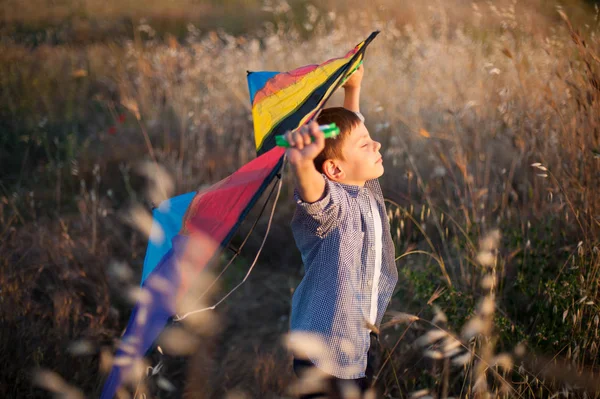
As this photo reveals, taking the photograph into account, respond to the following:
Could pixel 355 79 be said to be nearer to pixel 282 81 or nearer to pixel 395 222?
pixel 282 81

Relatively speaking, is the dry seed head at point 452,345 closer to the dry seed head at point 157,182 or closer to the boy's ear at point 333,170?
the boy's ear at point 333,170

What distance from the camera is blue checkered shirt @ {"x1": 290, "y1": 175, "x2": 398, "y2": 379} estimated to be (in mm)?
1725

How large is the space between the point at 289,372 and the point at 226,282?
96 centimetres

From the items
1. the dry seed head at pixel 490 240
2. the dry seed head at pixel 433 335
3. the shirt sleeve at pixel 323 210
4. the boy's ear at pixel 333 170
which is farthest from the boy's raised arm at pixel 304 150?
the dry seed head at pixel 490 240

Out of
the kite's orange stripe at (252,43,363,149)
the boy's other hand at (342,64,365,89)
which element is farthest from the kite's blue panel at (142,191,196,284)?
the boy's other hand at (342,64,365,89)

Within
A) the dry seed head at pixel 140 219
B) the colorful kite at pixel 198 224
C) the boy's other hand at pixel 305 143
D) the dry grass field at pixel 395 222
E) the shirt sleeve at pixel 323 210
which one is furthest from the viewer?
the dry seed head at pixel 140 219

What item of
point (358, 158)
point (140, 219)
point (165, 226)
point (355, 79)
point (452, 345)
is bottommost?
point (140, 219)

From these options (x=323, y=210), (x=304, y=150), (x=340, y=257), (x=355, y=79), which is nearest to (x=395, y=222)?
(x=355, y=79)

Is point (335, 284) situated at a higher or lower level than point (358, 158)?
lower

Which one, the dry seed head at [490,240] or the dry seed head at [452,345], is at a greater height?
the dry seed head at [490,240]

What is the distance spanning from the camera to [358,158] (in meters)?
1.81

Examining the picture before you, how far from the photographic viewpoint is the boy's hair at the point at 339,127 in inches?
71.2

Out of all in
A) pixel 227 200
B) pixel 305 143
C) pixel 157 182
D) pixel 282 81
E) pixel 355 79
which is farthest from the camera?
pixel 157 182

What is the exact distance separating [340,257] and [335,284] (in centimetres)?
9
